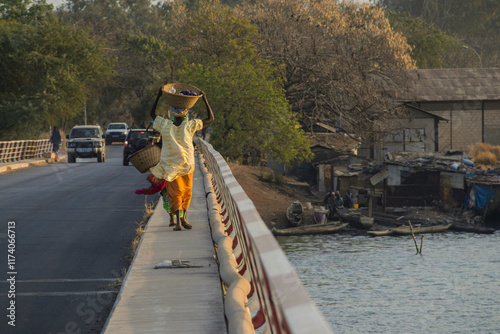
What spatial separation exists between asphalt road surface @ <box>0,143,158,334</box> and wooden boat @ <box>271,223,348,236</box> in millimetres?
22861

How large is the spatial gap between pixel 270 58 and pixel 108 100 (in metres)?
39.3

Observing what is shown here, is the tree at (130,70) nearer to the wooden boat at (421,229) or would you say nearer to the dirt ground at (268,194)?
the dirt ground at (268,194)

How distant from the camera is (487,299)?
31453mm

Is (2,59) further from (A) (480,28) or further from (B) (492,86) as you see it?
(A) (480,28)

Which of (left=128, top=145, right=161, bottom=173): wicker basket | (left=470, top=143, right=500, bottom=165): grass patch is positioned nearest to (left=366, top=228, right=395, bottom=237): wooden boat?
(left=470, top=143, right=500, bottom=165): grass patch

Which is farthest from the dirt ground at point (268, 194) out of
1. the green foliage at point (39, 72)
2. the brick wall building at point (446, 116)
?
the green foliage at point (39, 72)

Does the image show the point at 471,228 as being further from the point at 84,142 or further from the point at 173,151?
the point at 173,151

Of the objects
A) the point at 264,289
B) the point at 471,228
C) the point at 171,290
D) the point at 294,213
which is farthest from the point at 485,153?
the point at 264,289

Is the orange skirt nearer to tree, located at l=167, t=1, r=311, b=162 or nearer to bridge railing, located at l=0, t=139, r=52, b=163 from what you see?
bridge railing, located at l=0, t=139, r=52, b=163

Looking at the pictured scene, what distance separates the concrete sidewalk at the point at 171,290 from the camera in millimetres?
5438

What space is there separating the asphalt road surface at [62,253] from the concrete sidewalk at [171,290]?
43cm

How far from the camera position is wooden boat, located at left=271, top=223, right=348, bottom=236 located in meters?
43.6

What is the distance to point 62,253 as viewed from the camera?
10.3m

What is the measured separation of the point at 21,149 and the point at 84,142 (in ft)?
21.8
